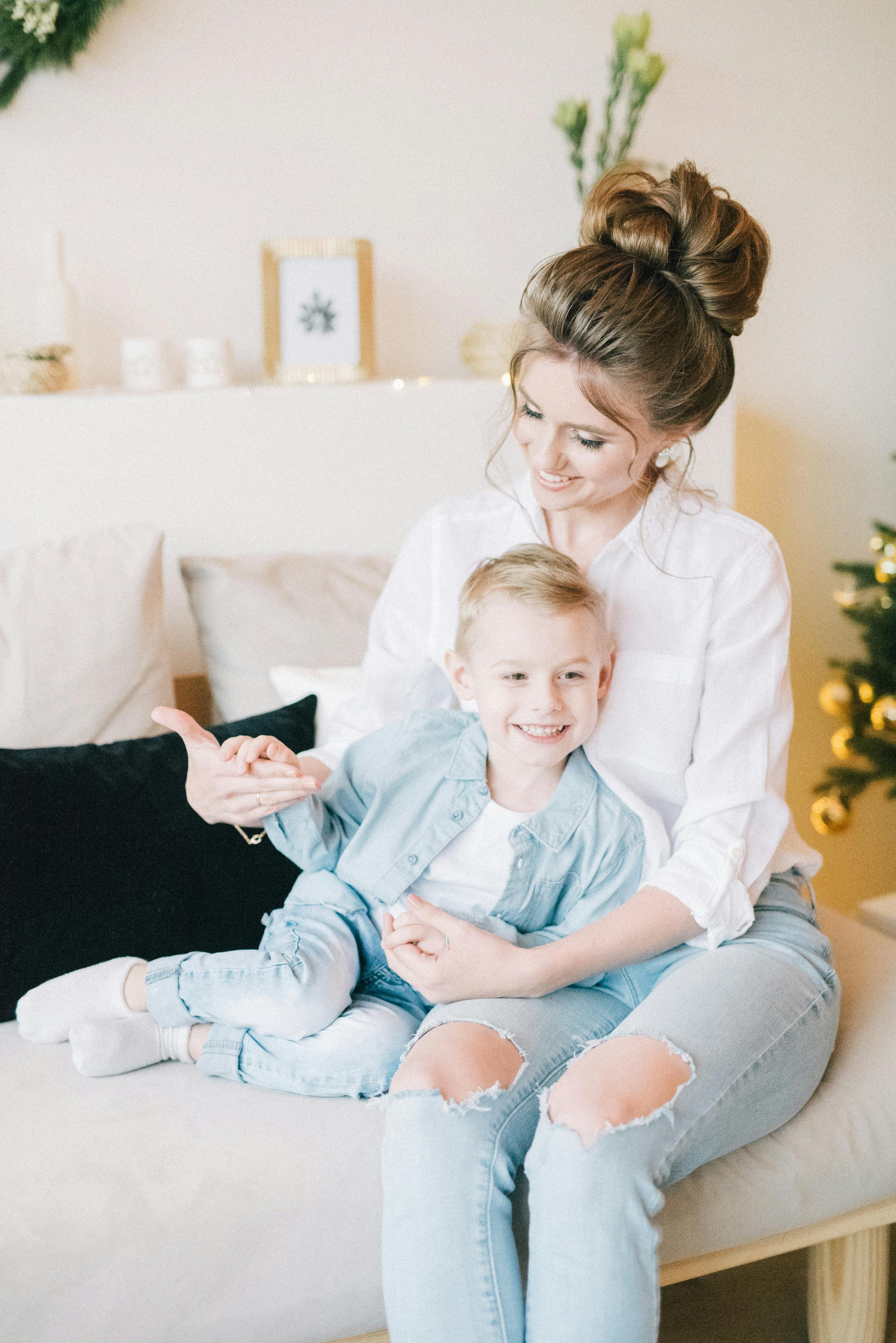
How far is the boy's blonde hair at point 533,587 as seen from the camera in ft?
4.34

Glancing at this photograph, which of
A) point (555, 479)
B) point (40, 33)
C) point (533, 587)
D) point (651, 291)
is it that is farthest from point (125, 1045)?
point (40, 33)

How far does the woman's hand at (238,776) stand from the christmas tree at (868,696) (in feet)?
5.14

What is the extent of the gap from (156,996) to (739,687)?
763 mm

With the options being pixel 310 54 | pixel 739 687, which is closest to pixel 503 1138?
pixel 739 687

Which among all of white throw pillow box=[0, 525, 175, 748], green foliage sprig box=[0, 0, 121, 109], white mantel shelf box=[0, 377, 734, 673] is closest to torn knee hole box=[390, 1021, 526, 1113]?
white throw pillow box=[0, 525, 175, 748]

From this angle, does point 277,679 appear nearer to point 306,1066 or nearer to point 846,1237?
point 306,1066

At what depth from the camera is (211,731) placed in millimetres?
1635

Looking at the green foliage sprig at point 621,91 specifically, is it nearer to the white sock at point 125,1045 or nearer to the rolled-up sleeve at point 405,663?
the rolled-up sleeve at point 405,663

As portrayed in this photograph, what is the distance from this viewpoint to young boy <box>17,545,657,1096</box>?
4.26 feet

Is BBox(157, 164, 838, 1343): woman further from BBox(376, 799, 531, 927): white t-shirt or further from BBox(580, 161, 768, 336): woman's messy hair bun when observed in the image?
BBox(376, 799, 531, 927): white t-shirt

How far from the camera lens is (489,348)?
7.22 ft

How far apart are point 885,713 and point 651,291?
1503 millimetres

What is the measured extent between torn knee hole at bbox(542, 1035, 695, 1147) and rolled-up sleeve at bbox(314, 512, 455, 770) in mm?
556

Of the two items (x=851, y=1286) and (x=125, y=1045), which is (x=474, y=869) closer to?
(x=125, y=1045)
